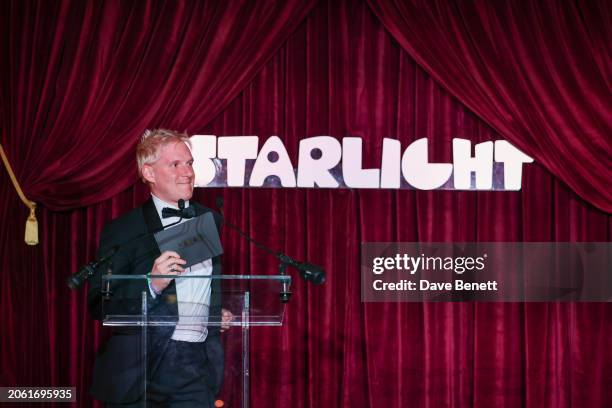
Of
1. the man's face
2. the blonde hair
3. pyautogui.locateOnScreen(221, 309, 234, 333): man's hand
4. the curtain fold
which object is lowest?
pyautogui.locateOnScreen(221, 309, 234, 333): man's hand

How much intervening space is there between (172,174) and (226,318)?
1111 mm

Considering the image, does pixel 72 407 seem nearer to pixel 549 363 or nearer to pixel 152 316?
pixel 152 316

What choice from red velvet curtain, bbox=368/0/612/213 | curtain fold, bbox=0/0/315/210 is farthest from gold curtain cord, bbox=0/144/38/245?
red velvet curtain, bbox=368/0/612/213

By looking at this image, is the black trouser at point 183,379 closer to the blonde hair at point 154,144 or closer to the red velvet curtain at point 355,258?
the blonde hair at point 154,144

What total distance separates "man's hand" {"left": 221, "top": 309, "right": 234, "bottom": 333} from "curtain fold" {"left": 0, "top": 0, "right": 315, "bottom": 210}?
190 centimetres

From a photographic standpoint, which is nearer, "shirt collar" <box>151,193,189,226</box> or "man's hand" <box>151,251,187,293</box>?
"man's hand" <box>151,251,187,293</box>

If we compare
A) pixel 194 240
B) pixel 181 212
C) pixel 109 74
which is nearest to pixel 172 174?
pixel 181 212

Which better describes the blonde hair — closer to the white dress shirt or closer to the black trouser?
the white dress shirt

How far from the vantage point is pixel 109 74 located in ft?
15.5

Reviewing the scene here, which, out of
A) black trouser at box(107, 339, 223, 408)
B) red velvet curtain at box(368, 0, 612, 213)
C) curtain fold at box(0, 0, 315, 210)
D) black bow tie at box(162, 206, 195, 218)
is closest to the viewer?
black trouser at box(107, 339, 223, 408)

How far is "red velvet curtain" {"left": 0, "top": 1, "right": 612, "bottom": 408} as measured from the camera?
187 inches

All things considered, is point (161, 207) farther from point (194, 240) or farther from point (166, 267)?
point (166, 267)

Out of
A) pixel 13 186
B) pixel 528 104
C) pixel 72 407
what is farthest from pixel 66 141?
pixel 528 104

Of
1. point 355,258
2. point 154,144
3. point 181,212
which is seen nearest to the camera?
point 181,212
